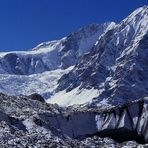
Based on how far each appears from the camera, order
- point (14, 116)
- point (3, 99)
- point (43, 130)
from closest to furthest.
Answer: point (43, 130)
point (14, 116)
point (3, 99)

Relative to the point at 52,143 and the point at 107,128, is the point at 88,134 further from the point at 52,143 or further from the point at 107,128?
the point at 52,143

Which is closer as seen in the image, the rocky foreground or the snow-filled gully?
the rocky foreground

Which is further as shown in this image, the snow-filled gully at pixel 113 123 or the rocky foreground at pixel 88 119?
the snow-filled gully at pixel 113 123

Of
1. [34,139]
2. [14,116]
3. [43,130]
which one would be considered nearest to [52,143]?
[34,139]

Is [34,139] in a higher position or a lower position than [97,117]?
lower

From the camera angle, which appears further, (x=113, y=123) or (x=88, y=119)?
(x=88, y=119)

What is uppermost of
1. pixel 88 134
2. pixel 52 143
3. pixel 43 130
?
pixel 88 134

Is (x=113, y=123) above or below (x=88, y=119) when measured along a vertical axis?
below

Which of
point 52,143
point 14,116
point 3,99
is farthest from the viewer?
point 3,99
